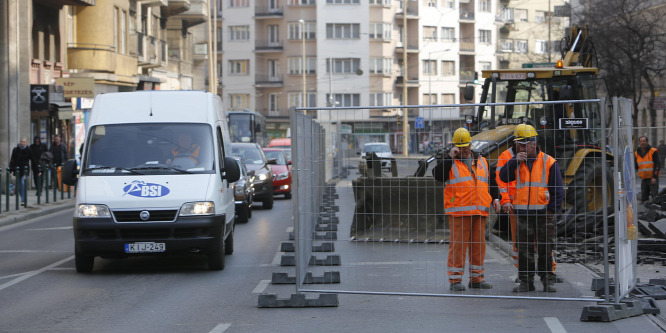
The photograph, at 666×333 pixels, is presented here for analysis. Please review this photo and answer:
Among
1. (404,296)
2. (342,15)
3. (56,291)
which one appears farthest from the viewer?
(342,15)

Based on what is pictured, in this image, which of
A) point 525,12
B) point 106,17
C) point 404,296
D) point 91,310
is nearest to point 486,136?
point 404,296

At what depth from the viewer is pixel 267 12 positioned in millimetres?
91438

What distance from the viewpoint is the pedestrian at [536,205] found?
9938mm

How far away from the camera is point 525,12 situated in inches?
3917

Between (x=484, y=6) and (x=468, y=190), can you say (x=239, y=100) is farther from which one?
(x=468, y=190)

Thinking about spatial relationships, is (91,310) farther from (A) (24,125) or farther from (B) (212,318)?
(A) (24,125)

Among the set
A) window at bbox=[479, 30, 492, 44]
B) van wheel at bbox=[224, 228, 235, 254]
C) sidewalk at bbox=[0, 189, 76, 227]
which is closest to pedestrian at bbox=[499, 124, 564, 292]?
van wheel at bbox=[224, 228, 235, 254]

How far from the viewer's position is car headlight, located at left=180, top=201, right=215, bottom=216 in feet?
40.1

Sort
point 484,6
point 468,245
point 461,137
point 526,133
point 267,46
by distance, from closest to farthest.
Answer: point 526,133, point 461,137, point 468,245, point 267,46, point 484,6

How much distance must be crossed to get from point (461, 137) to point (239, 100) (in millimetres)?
82763

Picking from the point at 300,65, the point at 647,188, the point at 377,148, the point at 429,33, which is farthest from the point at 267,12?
the point at 377,148

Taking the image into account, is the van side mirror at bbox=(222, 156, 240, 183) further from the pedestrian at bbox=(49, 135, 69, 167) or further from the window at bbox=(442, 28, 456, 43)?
the window at bbox=(442, 28, 456, 43)

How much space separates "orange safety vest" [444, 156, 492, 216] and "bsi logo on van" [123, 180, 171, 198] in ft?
12.4

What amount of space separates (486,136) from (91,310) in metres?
4.64
